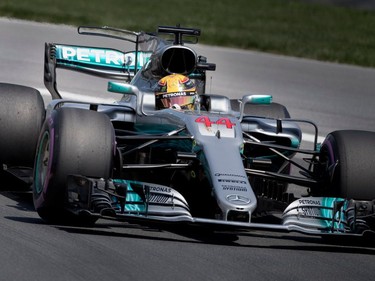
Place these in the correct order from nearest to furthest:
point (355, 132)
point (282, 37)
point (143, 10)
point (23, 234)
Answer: point (23, 234), point (355, 132), point (282, 37), point (143, 10)

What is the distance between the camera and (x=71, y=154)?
760 cm

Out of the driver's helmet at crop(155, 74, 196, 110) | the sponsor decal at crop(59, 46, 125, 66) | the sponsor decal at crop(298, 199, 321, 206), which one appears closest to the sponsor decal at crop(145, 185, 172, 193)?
the sponsor decal at crop(298, 199, 321, 206)

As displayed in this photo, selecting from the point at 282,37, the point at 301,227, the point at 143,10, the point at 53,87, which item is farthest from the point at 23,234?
the point at 143,10

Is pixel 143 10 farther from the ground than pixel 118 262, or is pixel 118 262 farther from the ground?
pixel 143 10

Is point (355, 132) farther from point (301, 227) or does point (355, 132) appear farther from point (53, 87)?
point (53, 87)

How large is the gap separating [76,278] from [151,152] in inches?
94.2

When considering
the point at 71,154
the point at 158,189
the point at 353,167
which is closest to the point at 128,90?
the point at 71,154

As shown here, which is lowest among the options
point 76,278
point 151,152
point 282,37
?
point 76,278

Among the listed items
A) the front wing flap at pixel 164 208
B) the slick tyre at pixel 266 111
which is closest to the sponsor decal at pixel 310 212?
the front wing flap at pixel 164 208

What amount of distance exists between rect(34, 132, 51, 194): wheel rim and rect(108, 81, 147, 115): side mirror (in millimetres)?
738

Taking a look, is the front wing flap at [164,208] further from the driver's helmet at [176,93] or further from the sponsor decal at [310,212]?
the driver's helmet at [176,93]

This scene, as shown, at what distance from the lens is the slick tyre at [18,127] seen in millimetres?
8961

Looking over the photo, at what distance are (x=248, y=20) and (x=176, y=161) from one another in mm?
14982

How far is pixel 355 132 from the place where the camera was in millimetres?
8383
